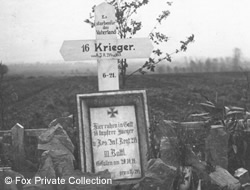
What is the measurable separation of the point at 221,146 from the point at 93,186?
1741mm

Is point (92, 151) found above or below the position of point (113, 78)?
below

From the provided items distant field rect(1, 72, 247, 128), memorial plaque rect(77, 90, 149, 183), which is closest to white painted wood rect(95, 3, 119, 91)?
memorial plaque rect(77, 90, 149, 183)

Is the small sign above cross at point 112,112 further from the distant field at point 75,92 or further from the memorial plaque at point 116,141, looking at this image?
the distant field at point 75,92

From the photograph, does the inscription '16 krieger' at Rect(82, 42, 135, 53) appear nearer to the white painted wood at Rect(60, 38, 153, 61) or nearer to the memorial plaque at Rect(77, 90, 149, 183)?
the white painted wood at Rect(60, 38, 153, 61)

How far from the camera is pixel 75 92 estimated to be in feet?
25.6

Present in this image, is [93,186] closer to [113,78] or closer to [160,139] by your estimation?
[160,139]

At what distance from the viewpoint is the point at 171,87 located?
27.5ft

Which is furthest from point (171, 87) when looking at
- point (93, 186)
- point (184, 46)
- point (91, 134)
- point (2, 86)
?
point (93, 186)

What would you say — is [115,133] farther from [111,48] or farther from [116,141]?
[111,48]

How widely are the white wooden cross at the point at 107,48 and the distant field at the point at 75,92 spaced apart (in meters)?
2.06

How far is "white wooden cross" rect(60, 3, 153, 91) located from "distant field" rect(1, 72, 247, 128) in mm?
2058

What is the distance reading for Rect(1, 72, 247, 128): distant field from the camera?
7.83 metres

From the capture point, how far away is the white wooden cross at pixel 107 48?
5570 mm

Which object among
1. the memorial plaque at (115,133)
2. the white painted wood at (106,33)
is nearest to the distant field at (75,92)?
the white painted wood at (106,33)
